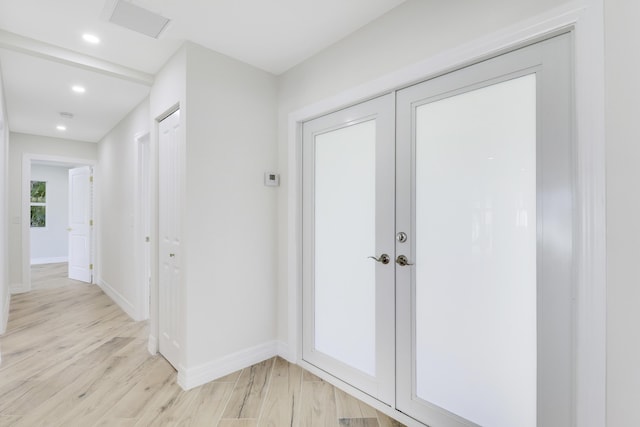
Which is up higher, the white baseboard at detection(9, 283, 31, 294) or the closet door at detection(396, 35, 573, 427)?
the closet door at detection(396, 35, 573, 427)

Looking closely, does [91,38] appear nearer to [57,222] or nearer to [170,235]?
[170,235]

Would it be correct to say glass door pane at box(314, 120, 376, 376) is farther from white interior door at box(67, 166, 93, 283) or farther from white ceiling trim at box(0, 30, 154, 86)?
white interior door at box(67, 166, 93, 283)

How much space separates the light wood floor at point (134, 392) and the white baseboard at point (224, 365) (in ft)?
0.17

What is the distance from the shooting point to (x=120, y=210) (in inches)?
168

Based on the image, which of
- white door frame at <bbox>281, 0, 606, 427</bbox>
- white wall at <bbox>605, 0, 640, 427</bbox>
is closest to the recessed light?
white door frame at <bbox>281, 0, 606, 427</bbox>

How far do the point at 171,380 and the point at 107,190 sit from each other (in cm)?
360

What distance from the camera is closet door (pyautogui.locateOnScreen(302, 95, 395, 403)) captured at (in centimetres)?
205

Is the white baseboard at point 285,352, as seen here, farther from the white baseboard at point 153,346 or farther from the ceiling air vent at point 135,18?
the ceiling air vent at point 135,18

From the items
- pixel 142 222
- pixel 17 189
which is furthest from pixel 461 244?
pixel 17 189

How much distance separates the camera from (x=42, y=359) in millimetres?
2729

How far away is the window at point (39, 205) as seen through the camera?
7.45 metres

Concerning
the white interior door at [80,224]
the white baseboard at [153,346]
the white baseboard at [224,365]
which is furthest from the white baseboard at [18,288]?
the white baseboard at [224,365]

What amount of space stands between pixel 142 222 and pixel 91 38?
1.92 meters

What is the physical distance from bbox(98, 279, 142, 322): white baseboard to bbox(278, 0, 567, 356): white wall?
213cm
